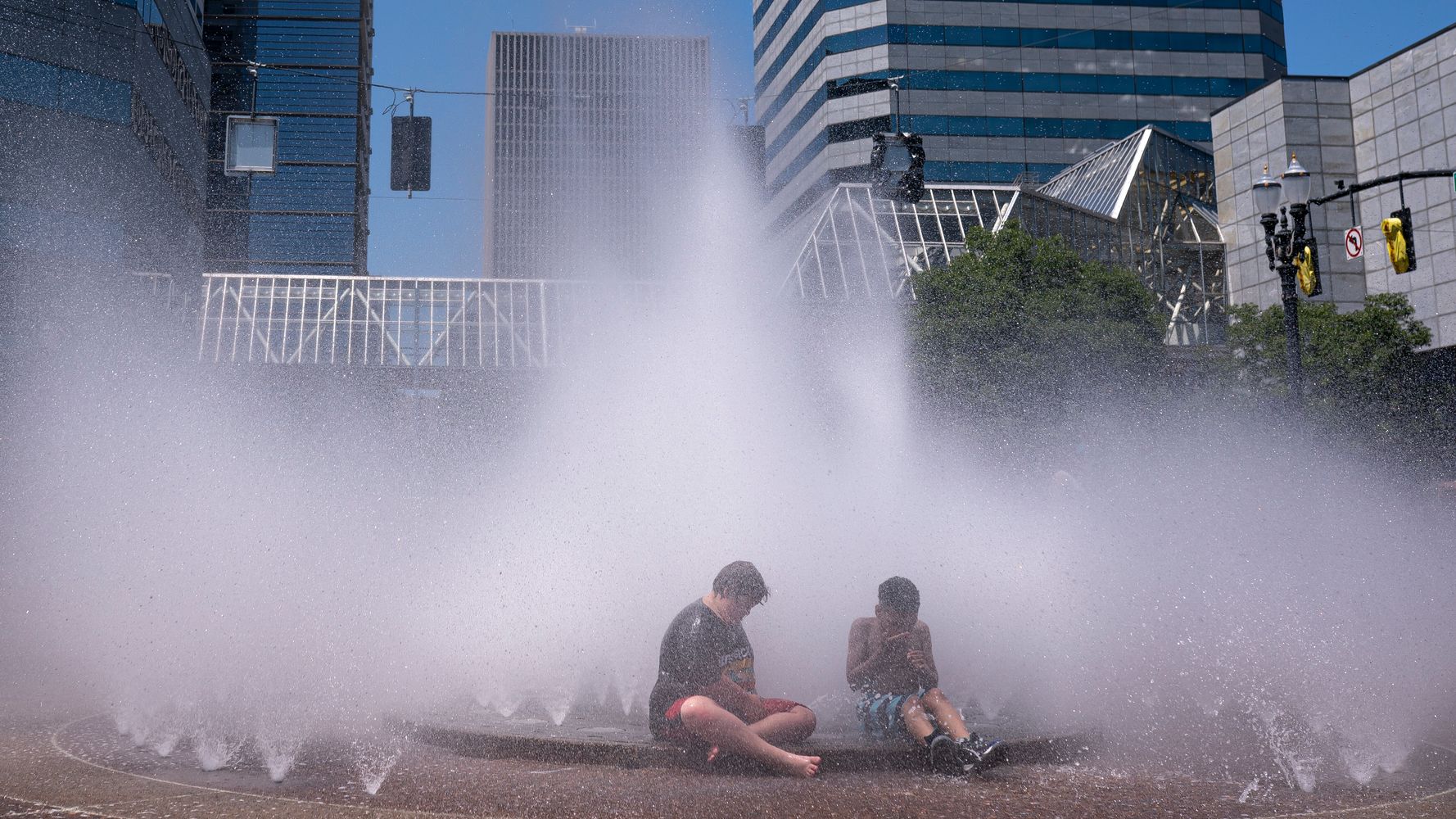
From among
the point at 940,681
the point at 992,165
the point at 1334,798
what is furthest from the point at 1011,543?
the point at 992,165

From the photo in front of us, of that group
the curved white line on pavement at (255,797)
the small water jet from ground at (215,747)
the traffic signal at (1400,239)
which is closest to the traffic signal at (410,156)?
the small water jet from ground at (215,747)

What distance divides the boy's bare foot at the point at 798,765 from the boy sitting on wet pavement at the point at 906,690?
2.14 feet

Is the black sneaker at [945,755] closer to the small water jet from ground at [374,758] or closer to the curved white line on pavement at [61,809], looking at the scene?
the small water jet from ground at [374,758]

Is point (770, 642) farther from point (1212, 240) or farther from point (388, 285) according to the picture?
point (388, 285)

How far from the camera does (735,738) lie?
5.99 metres

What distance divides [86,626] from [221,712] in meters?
5.29

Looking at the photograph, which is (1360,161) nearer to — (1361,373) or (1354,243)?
(1361,373)

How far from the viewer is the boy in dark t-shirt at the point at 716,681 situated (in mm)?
6090

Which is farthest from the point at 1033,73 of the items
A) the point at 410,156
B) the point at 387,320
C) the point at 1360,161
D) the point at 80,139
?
the point at 410,156

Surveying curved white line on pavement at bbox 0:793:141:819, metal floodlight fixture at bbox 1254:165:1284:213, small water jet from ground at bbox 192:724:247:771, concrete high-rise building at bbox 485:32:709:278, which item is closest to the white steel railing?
concrete high-rise building at bbox 485:32:709:278

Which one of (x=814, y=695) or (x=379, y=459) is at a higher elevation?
(x=379, y=459)

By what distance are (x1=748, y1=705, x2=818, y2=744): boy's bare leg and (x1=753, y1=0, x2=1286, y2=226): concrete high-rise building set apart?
64.1 meters

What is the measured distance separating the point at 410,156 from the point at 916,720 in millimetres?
9654

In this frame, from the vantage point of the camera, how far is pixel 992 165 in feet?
224
